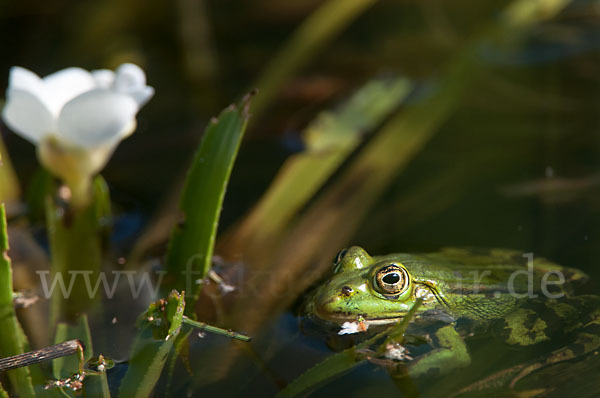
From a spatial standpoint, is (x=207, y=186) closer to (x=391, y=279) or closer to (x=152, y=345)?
(x=152, y=345)

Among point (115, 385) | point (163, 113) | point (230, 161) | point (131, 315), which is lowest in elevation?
point (115, 385)

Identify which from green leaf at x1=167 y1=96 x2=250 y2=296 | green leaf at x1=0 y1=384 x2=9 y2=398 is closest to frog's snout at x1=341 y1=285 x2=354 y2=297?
green leaf at x1=167 y1=96 x2=250 y2=296

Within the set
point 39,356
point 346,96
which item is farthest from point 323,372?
point 346,96

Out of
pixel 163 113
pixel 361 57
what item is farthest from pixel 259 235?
pixel 361 57

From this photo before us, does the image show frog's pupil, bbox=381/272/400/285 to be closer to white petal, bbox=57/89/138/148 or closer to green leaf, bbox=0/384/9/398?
white petal, bbox=57/89/138/148

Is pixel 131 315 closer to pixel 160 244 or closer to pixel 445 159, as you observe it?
pixel 160 244
